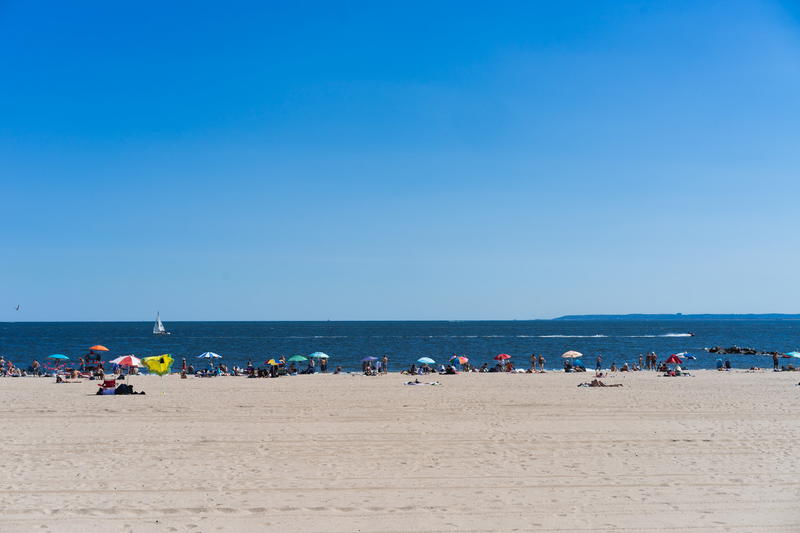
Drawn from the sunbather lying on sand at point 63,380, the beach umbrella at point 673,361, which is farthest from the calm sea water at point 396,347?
the sunbather lying on sand at point 63,380

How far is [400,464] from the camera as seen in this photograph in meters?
12.3

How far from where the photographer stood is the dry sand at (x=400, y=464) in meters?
9.08

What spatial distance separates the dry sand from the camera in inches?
357

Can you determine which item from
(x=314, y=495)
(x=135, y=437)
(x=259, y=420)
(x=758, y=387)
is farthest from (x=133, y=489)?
(x=758, y=387)

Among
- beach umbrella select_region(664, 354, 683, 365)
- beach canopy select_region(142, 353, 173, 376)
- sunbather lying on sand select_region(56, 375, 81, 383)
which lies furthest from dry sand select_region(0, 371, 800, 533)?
beach umbrella select_region(664, 354, 683, 365)

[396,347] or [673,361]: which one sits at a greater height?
[673,361]

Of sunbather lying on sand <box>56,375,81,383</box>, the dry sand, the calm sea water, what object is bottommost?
the calm sea water

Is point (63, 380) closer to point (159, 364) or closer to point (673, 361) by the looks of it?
point (159, 364)

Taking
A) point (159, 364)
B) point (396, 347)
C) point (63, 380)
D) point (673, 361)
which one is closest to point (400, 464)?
point (159, 364)

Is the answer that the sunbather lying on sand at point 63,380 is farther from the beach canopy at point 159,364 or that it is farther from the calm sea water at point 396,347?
Answer: the calm sea water at point 396,347

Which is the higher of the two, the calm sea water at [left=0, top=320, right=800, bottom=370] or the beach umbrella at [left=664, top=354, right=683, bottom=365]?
the beach umbrella at [left=664, top=354, right=683, bottom=365]

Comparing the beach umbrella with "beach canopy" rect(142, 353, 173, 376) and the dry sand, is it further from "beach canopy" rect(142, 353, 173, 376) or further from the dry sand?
"beach canopy" rect(142, 353, 173, 376)

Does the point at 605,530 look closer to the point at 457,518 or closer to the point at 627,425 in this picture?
the point at 457,518

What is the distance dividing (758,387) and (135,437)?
26.0 m
